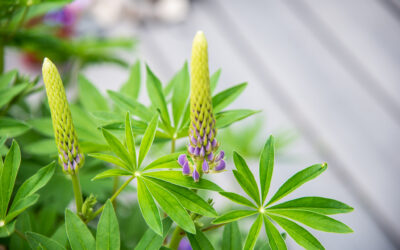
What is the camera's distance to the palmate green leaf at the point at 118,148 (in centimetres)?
34

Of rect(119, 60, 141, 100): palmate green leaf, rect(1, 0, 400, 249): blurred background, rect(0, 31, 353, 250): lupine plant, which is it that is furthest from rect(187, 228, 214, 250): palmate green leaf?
rect(1, 0, 400, 249): blurred background

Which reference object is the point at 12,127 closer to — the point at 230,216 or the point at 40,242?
the point at 40,242

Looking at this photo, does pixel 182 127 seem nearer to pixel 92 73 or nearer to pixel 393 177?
pixel 393 177

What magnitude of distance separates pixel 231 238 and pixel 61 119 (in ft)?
0.61

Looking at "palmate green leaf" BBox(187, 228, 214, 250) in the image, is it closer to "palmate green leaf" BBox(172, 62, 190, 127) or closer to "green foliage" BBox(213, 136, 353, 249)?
"green foliage" BBox(213, 136, 353, 249)

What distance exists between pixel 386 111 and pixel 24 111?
122 cm

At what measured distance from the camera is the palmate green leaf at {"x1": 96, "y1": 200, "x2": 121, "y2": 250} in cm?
34

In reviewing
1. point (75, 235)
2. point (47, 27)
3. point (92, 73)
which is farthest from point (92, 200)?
point (92, 73)

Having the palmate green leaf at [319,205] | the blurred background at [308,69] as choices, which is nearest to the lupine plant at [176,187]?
the palmate green leaf at [319,205]

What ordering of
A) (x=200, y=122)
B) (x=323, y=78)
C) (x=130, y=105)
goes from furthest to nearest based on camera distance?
(x=323, y=78), (x=130, y=105), (x=200, y=122)

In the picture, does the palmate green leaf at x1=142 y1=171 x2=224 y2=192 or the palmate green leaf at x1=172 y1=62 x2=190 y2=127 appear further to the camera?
the palmate green leaf at x1=172 y1=62 x2=190 y2=127

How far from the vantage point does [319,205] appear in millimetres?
354

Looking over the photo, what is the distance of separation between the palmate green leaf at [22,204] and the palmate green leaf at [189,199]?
0.09m

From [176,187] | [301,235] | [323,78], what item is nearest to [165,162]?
[176,187]
